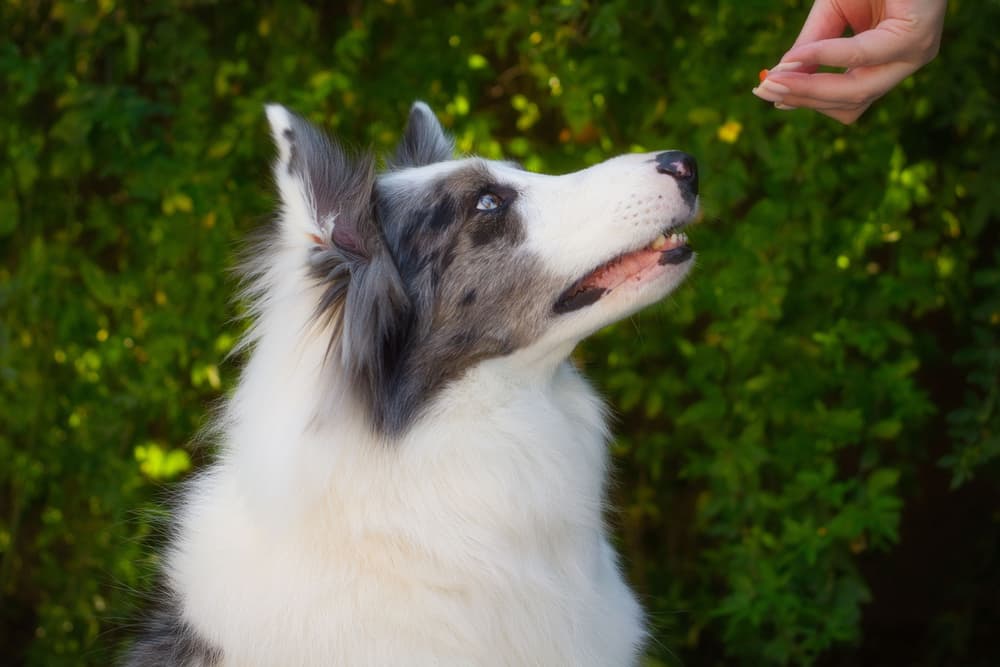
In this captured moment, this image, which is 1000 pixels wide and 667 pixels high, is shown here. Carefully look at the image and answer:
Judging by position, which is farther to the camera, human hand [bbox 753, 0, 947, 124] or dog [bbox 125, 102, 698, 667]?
dog [bbox 125, 102, 698, 667]

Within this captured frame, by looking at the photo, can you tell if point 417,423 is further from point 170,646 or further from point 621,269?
point 170,646

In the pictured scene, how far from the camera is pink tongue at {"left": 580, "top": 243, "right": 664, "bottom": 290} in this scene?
9.08 feet

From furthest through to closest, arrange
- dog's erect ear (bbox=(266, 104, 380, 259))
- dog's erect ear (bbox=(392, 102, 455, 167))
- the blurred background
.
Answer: the blurred background → dog's erect ear (bbox=(392, 102, 455, 167)) → dog's erect ear (bbox=(266, 104, 380, 259))

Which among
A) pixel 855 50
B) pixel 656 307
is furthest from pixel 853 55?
pixel 656 307

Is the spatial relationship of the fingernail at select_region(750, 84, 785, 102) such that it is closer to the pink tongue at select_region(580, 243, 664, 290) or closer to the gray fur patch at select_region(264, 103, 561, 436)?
the pink tongue at select_region(580, 243, 664, 290)

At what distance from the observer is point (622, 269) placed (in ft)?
9.12

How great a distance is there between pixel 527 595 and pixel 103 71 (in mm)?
2875

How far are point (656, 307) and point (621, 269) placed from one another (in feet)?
5.38

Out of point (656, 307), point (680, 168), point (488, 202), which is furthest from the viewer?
point (656, 307)

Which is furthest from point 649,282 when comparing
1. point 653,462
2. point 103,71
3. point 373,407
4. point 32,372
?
point 32,372

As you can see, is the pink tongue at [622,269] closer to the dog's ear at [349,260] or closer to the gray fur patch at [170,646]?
the dog's ear at [349,260]

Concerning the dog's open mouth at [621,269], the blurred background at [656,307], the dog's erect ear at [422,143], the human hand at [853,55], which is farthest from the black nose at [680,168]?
the blurred background at [656,307]

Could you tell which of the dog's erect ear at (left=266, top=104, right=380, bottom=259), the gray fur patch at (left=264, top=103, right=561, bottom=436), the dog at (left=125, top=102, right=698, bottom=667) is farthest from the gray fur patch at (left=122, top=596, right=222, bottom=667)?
the dog's erect ear at (left=266, top=104, right=380, bottom=259)

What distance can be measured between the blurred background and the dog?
2.45 ft
